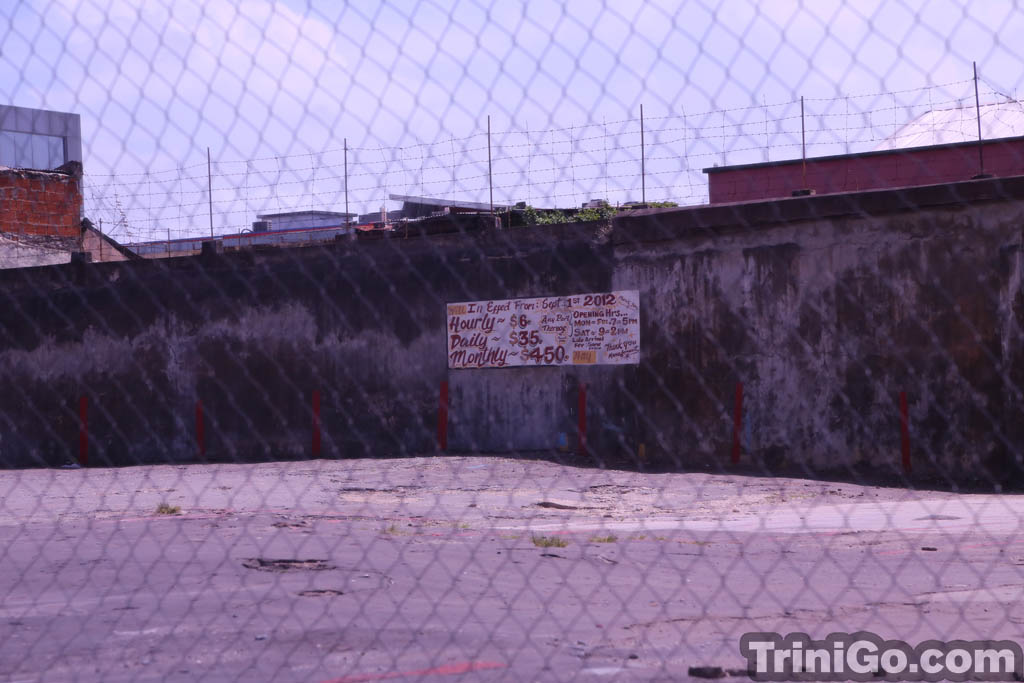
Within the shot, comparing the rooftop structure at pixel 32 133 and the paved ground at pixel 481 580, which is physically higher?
the rooftop structure at pixel 32 133

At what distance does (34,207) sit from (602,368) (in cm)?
1237

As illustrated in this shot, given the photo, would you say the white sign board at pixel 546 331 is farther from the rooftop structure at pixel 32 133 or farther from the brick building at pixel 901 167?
the rooftop structure at pixel 32 133

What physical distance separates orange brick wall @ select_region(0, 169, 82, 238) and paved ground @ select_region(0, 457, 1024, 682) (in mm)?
9429

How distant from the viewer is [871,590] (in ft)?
22.2

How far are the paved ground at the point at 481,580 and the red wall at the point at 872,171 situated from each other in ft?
20.6

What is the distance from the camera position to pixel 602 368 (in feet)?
48.7

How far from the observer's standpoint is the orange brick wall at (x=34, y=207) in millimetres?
20203

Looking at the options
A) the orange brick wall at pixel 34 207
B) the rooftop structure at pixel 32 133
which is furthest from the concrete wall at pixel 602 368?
the rooftop structure at pixel 32 133

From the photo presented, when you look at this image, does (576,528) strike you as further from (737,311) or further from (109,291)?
(109,291)

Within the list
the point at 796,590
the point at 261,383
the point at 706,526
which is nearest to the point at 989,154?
the point at 706,526

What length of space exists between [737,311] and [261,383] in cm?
762

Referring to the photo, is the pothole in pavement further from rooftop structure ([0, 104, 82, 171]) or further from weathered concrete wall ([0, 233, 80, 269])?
weathered concrete wall ([0, 233, 80, 269])

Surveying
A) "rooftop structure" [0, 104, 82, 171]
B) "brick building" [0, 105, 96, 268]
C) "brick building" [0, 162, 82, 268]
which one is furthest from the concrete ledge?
"brick building" [0, 162, 82, 268]

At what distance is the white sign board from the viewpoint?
14539 mm
